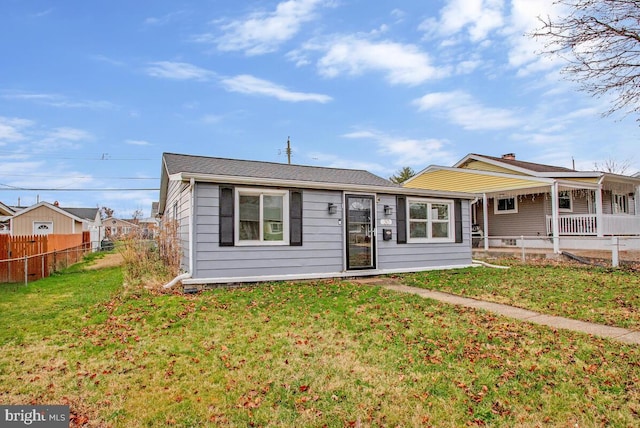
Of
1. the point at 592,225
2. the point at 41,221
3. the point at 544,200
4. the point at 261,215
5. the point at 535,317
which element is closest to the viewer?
the point at 535,317

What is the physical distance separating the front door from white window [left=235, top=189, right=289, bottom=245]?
67.6 inches

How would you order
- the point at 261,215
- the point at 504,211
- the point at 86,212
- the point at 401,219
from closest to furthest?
the point at 261,215
the point at 401,219
the point at 504,211
the point at 86,212

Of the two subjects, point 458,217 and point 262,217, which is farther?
point 458,217

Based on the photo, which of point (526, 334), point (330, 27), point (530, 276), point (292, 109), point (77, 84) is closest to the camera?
point (526, 334)

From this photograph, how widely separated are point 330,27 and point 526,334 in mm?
10904

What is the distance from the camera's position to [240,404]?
295 centimetres

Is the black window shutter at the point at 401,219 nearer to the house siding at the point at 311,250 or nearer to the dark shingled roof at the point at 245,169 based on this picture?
the house siding at the point at 311,250

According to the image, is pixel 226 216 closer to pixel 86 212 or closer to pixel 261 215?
pixel 261 215

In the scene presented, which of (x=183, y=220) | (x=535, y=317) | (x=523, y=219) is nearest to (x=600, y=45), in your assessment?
(x=535, y=317)

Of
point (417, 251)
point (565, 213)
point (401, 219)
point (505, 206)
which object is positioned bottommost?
point (417, 251)

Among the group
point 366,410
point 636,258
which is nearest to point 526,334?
point 366,410

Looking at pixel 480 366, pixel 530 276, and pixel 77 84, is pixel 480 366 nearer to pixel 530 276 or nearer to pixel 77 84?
pixel 530 276

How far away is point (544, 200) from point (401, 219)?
382 inches

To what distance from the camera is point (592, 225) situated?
573 inches
